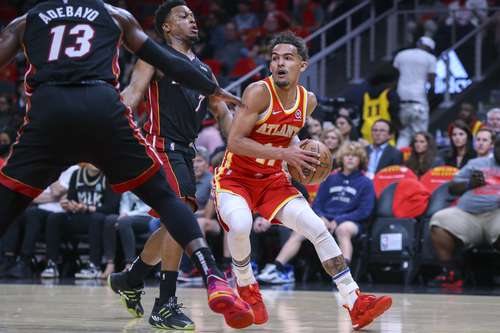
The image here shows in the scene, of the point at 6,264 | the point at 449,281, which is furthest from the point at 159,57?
the point at 6,264

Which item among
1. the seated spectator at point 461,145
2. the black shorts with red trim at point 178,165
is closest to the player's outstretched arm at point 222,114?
the black shorts with red trim at point 178,165

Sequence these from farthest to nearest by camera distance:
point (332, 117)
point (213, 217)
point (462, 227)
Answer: point (332, 117), point (213, 217), point (462, 227)

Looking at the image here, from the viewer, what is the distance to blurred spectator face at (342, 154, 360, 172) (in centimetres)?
1024

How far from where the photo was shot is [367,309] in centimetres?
551

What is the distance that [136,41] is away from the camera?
191 inches

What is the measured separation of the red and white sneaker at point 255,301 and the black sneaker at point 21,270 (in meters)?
5.49

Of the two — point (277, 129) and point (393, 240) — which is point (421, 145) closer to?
point (393, 240)

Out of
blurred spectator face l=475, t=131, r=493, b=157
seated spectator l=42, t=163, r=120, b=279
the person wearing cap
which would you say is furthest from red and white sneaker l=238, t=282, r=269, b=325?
the person wearing cap

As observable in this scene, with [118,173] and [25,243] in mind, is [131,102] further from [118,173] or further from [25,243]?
[25,243]

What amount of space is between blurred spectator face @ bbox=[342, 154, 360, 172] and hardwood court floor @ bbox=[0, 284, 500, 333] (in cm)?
189

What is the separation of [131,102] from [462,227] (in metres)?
4.49

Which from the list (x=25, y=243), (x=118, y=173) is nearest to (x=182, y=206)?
(x=118, y=173)

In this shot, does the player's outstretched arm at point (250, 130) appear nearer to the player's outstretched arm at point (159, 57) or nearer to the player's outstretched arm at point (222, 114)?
the player's outstretched arm at point (222, 114)

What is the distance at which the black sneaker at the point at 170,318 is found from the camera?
5520 millimetres
